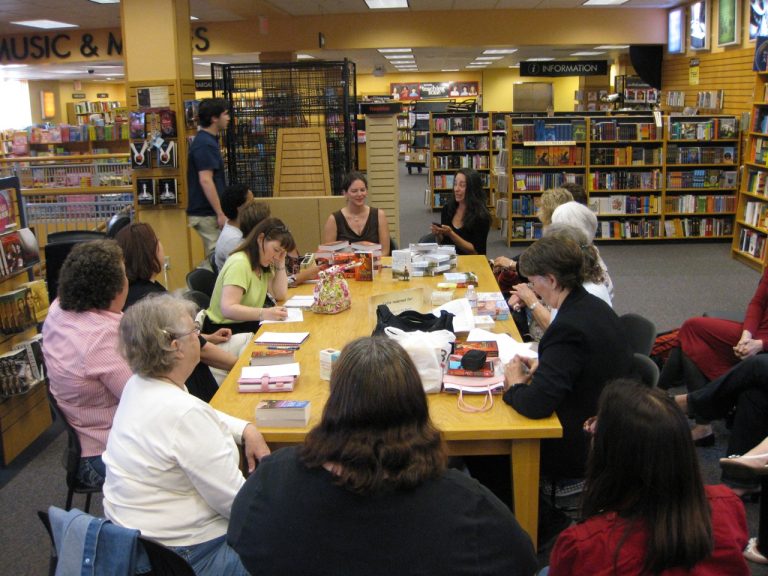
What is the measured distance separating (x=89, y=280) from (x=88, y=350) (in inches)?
11.8

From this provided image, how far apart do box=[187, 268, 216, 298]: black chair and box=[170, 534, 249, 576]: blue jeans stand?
8.57ft

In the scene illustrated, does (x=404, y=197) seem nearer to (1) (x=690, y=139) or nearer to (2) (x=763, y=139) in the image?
(1) (x=690, y=139)

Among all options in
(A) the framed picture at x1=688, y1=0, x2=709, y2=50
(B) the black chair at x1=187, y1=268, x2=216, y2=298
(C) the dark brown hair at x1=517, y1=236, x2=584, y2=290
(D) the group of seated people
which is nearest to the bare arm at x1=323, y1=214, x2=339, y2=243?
(B) the black chair at x1=187, y1=268, x2=216, y2=298

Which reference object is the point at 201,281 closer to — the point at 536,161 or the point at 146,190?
the point at 146,190

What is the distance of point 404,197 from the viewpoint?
16656 mm

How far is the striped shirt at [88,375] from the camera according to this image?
294cm

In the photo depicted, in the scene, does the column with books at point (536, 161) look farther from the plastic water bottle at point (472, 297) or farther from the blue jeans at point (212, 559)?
the blue jeans at point (212, 559)

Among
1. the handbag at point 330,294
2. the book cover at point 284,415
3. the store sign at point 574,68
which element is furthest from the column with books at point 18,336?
the store sign at point 574,68

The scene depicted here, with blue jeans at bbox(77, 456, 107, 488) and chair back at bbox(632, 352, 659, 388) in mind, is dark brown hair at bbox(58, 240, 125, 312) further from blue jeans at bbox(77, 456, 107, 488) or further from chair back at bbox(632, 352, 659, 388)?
chair back at bbox(632, 352, 659, 388)

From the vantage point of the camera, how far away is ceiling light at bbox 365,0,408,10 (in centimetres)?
1239

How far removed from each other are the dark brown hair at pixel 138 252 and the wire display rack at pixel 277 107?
413cm

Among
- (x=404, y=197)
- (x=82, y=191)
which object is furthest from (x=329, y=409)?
(x=404, y=197)

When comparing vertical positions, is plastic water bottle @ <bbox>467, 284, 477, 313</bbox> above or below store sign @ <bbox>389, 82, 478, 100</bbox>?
below

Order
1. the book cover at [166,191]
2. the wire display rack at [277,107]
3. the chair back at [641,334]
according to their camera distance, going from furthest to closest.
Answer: the wire display rack at [277,107]
the book cover at [166,191]
the chair back at [641,334]
